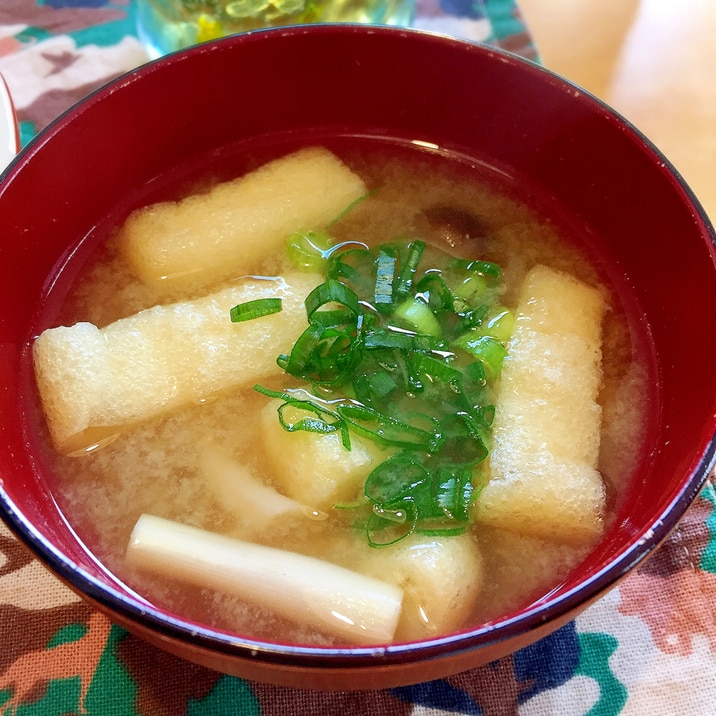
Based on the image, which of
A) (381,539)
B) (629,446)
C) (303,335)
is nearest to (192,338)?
(303,335)

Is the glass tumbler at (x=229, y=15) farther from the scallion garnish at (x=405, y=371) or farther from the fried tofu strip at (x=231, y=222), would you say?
the scallion garnish at (x=405, y=371)

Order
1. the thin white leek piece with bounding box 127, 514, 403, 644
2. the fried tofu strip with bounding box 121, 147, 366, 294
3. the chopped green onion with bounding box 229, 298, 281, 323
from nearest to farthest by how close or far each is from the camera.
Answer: the thin white leek piece with bounding box 127, 514, 403, 644
the chopped green onion with bounding box 229, 298, 281, 323
the fried tofu strip with bounding box 121, 147, 366, 294

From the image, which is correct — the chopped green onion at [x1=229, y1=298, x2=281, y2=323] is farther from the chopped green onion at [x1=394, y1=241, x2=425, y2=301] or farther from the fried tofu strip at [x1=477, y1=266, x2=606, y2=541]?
the fried tofu strip at [x1=477, y1=266, x2=606, y2=541]

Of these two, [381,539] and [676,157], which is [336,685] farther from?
[676,157]

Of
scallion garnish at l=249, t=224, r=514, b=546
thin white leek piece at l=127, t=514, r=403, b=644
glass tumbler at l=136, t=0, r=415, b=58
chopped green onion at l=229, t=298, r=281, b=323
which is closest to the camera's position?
thin white leek piece at l=127, t=514, r=403, b=644

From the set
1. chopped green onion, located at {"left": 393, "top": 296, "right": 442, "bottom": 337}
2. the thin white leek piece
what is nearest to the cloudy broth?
the thin white leek piece
